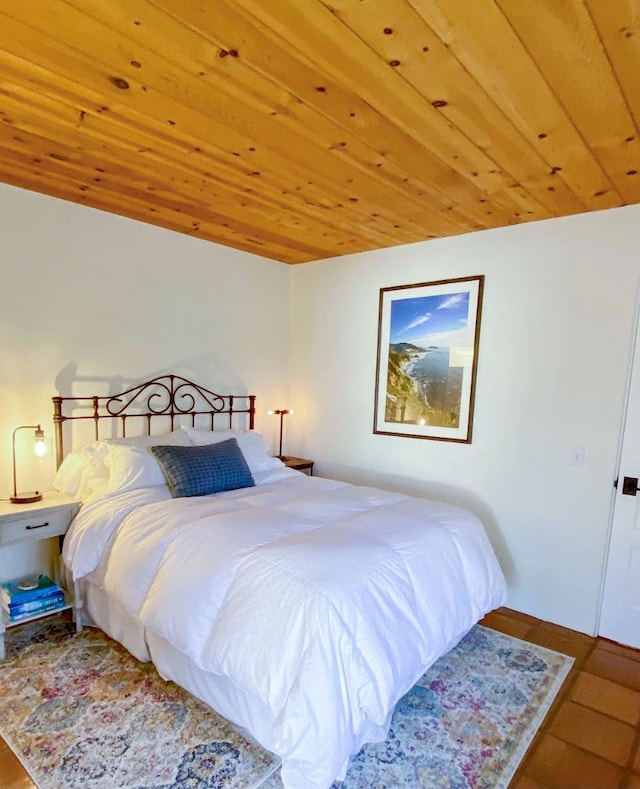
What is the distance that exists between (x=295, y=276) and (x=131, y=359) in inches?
69.8

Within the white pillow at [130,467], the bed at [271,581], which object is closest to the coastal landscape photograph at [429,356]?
the bed at [271,581]

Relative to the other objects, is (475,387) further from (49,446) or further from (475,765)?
(49,446)

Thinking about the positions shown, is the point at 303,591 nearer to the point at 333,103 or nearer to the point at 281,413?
the point at 333,103

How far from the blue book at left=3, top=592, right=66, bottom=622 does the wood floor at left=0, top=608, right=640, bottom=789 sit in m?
0.73

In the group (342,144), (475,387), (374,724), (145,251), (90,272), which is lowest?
(374,724)

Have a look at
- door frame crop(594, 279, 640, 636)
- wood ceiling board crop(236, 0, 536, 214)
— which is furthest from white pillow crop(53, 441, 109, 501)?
door frame crop(594, 279, 640, 636)

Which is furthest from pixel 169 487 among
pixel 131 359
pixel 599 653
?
pixel 599 653

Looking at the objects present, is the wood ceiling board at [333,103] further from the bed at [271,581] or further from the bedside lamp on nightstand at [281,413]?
the bedside lamp on nightstand at [281,413]

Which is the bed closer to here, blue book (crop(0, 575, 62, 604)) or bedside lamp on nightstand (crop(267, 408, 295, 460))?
blue book (crop(0, 575, 62, 604))

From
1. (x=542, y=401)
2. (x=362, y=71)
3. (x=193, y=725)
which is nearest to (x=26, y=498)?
(x=193, y=725)

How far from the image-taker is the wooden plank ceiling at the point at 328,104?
4.30 ft

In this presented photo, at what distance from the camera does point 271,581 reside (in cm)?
174

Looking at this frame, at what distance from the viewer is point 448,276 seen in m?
3.31

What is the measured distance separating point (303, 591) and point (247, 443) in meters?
1.84
